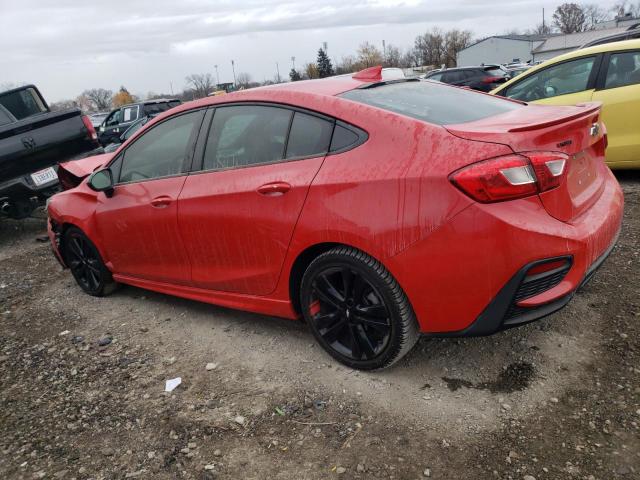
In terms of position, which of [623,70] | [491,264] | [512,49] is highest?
[491,264]

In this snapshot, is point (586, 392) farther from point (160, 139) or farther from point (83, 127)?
point (83, 127)

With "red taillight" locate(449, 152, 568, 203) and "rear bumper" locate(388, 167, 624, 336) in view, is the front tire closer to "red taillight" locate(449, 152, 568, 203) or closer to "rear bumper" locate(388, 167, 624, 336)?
"rear bumper" locate(388, 167, 624, 336)

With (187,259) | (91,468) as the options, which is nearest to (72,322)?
(187,259)

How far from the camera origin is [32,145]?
6.76m

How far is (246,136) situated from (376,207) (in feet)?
3.54

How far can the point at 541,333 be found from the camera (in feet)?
10.1

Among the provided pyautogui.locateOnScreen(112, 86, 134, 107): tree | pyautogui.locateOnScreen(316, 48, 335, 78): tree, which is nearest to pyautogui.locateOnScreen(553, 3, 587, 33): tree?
pyautogui.locateOnScreen(316, 48, 335, 78): tree

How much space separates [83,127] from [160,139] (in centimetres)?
451

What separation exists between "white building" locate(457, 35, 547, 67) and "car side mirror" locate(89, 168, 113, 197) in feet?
263

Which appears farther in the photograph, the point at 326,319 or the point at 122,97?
the point at 122,97

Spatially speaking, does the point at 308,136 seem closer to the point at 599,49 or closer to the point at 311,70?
the point at 599,49

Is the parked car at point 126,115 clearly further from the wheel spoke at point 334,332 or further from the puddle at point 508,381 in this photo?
the puddle at point 508,381

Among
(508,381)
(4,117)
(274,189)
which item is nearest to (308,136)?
(274,189)

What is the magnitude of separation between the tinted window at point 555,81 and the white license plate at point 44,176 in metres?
6.15
